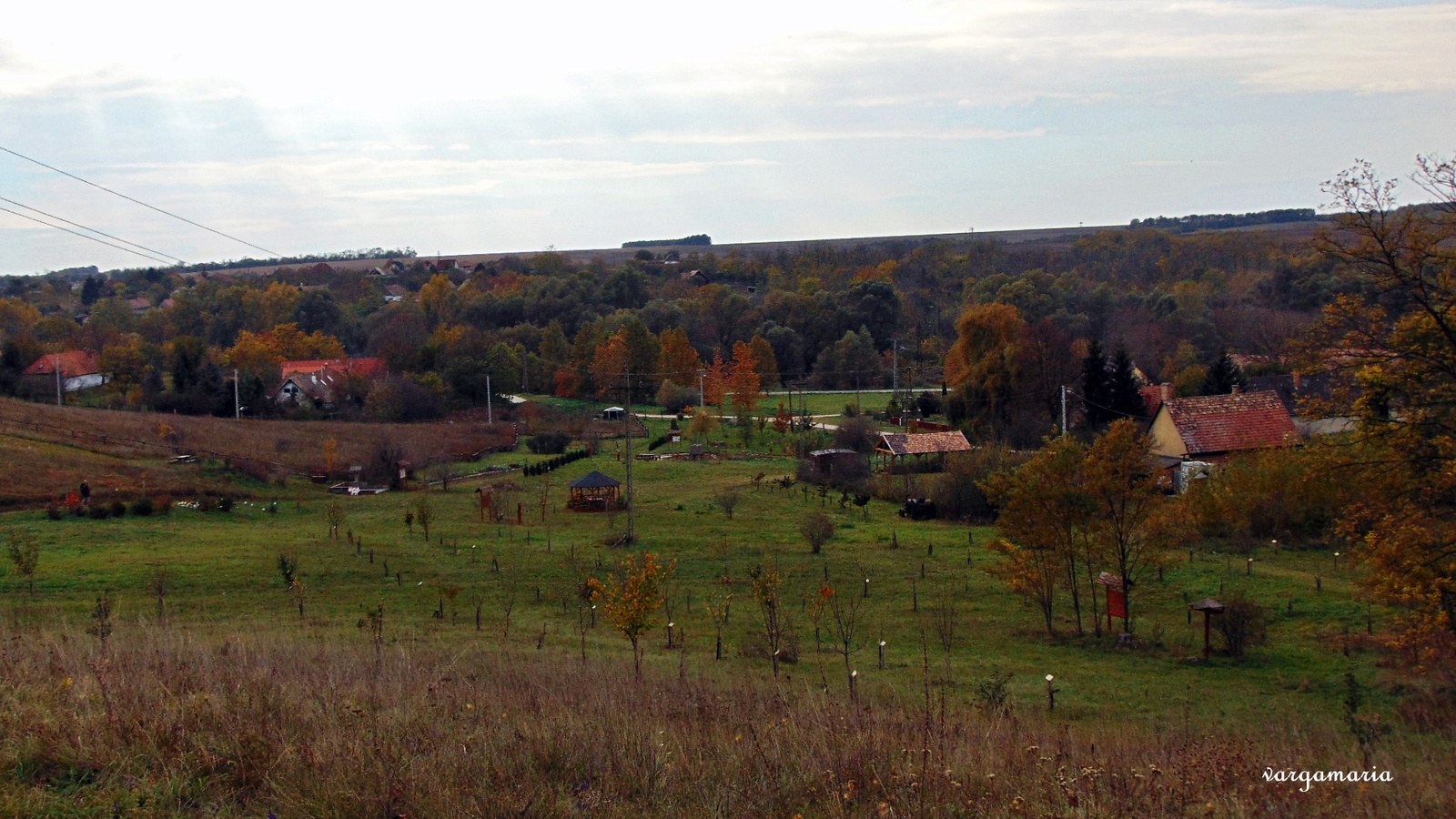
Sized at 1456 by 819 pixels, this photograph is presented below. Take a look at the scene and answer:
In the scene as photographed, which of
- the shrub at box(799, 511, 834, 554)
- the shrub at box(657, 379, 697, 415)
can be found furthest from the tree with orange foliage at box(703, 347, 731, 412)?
the shrub at box(799, 511, 834, 554)

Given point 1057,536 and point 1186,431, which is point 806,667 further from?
point 1186,431

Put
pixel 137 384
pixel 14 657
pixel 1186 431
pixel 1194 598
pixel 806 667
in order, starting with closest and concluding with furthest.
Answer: pixel 14 657 < pixel 806 667 < pixel 1194 598 < pixel 1186 431 < pixel 137 384

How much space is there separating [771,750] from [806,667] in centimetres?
971

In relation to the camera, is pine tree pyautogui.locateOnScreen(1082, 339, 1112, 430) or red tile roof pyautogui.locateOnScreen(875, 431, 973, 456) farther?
pine tree pyautogui.locateOnScreen(1082, 339, 1112, 430)

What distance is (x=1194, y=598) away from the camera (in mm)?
21109

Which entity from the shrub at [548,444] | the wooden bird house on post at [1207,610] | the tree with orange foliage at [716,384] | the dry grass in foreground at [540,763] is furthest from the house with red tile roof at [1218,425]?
the dry grass in foreground at [540,763]

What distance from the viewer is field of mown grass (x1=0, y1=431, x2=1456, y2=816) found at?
5.63 m

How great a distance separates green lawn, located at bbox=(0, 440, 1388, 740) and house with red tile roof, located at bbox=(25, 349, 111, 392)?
3884cm

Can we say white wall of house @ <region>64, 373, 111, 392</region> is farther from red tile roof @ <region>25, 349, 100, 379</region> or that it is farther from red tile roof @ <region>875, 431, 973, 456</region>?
red tile roof @ <region>875, 431, 973, 456</region>

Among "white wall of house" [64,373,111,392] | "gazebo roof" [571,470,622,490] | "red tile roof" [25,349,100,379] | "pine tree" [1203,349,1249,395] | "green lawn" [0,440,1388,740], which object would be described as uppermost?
"red tile roof" [25,349,100,379]

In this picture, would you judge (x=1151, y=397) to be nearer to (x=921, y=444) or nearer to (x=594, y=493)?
(x=921, y=444)

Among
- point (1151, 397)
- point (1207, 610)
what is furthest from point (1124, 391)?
point (1207, 610)

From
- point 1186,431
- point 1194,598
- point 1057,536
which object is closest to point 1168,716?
point 1057,536

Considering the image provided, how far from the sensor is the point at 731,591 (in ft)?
70.5
